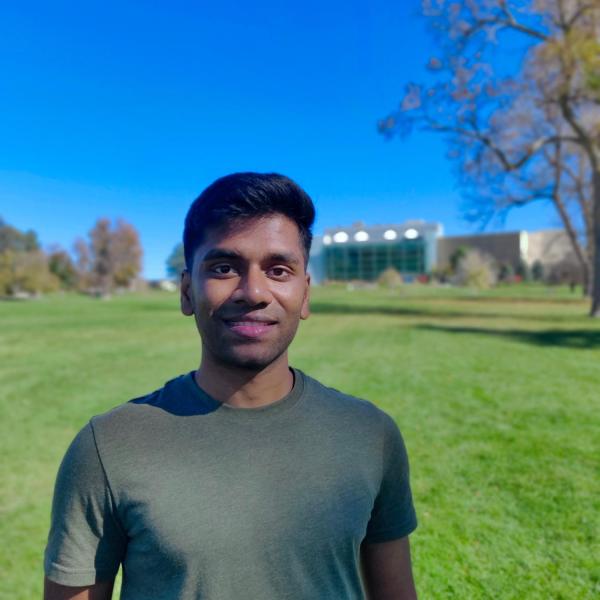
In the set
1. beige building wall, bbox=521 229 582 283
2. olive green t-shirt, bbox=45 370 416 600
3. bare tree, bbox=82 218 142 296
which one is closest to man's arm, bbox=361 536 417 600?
olive green t-shirt, bbox=45 370 416 600

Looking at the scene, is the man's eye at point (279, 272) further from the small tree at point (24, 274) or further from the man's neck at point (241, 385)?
the small tree at point (24, 274)

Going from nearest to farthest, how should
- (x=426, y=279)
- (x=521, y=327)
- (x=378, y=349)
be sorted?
1. (x=378, y=349)
2. (x=521, y=327)
3. (x=426, y=279)

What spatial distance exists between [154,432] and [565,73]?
20.5 meters

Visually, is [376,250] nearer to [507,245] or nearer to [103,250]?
[507,245]

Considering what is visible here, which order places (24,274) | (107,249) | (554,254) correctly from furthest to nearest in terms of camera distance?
1. (554,254)
2. (107,249)
3. (24,274)

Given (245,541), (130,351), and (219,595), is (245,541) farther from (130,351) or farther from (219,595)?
(130,351)

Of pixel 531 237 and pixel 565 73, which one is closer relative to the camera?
pixel 565 73

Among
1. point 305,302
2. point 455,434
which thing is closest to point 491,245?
point 455,434

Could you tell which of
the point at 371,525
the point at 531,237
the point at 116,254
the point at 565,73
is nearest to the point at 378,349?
the point at 371,525

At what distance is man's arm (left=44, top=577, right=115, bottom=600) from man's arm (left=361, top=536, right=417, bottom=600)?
80 centimetres

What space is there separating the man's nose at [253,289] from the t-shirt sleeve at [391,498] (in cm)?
57

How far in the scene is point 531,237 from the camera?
101 m

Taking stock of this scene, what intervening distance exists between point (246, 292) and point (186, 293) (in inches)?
10.1

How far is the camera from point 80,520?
3.66ft
